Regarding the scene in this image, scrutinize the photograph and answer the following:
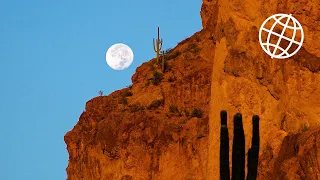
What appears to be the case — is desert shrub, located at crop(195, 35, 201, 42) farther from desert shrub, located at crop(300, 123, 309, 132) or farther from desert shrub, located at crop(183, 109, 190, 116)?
desert shrub, located at crop(300, 123, 309, 132)

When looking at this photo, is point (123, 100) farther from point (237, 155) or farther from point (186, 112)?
point (237, 155)

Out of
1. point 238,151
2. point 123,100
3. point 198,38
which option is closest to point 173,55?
point 198,38

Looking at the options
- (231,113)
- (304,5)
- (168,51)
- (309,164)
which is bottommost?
(309,164)

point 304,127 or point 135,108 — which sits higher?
point 135,108

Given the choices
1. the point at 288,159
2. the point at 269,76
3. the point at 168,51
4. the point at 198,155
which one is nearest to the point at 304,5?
the point at 269,76

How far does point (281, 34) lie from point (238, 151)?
906 centimetres

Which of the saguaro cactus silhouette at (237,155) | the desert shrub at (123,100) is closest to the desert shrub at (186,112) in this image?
the desert shrub at (123,100)

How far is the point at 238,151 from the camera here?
2828 cm

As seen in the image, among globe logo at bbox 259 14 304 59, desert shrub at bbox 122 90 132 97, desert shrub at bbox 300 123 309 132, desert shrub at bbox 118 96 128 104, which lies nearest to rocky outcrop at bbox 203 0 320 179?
desert shrub at bbox 300 123 309 132

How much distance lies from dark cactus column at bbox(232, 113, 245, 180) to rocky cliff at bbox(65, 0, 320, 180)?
594cm

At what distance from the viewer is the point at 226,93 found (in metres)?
38.4

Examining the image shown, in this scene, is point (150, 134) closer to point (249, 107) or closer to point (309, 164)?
point (249, 107)

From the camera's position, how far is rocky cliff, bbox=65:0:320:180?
36.4m

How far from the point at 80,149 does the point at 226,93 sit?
17.3 meters
